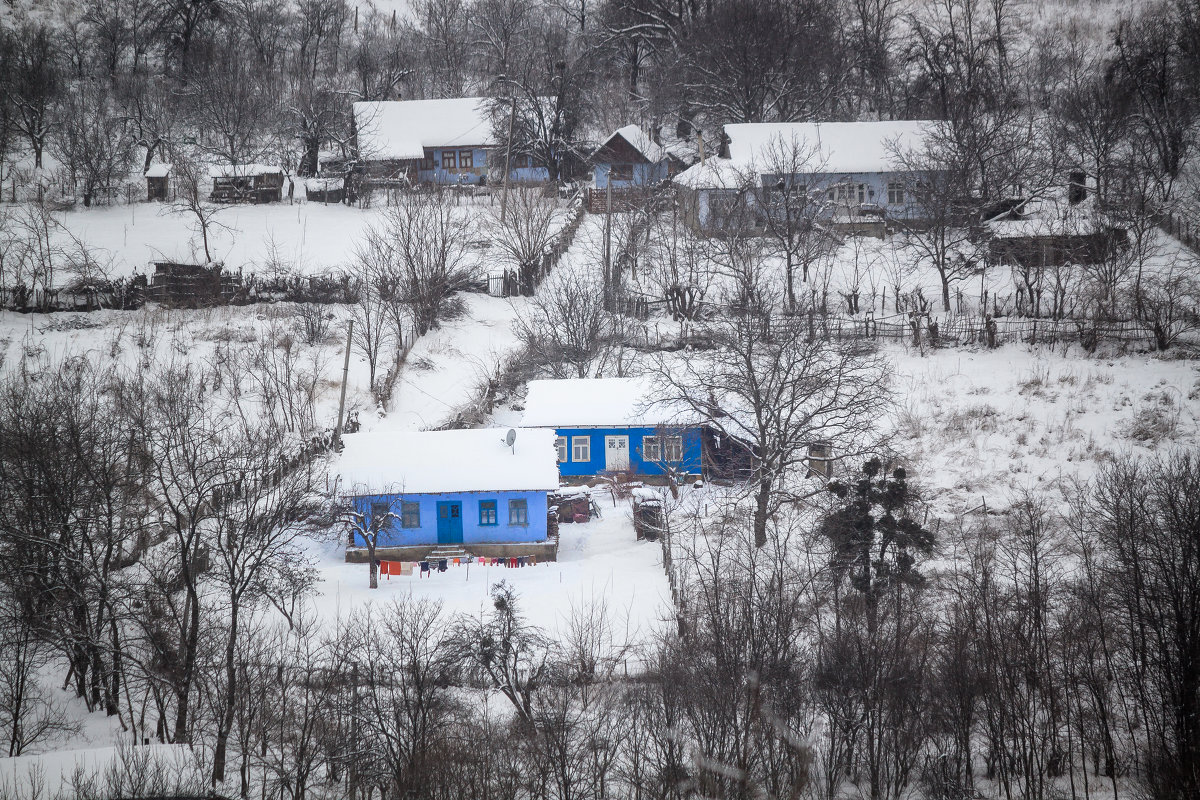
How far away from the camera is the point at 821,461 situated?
2406 cm

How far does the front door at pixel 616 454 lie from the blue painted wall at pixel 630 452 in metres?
0.09

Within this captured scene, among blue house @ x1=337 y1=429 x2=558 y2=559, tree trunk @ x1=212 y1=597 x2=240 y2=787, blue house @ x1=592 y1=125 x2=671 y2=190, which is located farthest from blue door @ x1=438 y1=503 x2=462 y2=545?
blue house @ x1=592 y1=125 x2=671 y2=190

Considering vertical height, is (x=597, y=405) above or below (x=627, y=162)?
below

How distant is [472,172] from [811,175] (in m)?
18.4

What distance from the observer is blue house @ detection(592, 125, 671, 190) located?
45.3 m

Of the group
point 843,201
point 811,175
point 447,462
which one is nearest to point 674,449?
point 447,462

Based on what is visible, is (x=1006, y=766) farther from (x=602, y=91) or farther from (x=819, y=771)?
(x=602, y=91)

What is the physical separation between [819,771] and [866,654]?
1973 mm

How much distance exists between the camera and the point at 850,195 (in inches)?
1596

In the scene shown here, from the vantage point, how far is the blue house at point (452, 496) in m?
21.5

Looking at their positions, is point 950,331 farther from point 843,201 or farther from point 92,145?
point 92,145

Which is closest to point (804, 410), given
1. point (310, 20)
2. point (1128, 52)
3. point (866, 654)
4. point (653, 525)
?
point (653, 525)

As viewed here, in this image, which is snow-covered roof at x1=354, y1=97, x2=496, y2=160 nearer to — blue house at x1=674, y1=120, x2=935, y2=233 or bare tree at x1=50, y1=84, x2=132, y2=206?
bare tree at x1=50, y1=84, x2=132, y2=206

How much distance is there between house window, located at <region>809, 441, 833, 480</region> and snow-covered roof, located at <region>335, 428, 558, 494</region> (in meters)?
6.26
